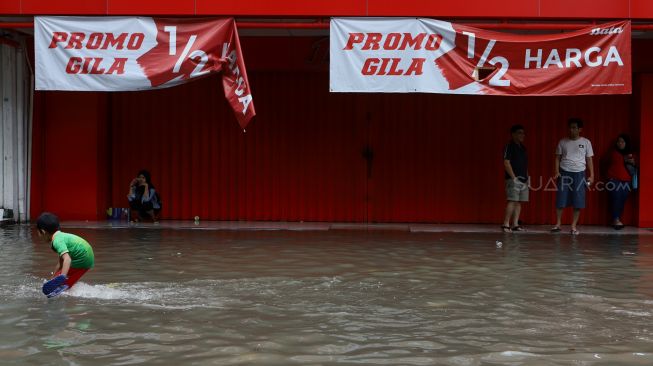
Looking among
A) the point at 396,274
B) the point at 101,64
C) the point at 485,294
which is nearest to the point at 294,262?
the point at 396,274

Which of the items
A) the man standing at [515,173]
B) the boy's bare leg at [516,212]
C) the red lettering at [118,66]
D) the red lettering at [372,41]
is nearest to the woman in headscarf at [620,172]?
the man standing at [515,173]

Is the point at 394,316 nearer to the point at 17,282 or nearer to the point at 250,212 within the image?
the point at 17,282

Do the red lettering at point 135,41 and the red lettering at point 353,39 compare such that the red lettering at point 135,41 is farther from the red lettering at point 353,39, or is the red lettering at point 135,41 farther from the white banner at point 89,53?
the red lettering at point 353,39

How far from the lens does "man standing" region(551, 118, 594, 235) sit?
12906 millimetres

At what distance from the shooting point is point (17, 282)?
7777 mm

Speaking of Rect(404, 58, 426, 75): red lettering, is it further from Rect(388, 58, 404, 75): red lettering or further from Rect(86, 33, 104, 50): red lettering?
Rect(86, 33, 104, 50): red lettering

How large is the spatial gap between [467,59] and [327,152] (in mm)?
4102

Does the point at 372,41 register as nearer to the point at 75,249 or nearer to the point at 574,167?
the point at 574,167

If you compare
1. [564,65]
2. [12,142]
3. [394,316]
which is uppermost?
[564,65]

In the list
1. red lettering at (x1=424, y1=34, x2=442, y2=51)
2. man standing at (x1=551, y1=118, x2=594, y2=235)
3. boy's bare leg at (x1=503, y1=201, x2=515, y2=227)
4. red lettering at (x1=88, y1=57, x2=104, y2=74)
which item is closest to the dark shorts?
man standing at (x1=551, y1=118, x2=594, y2=235)

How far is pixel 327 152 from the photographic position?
14617 mm

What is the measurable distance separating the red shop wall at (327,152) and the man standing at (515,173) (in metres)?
1.23

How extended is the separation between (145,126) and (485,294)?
922cm

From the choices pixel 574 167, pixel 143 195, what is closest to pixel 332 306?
pixel 574 167
